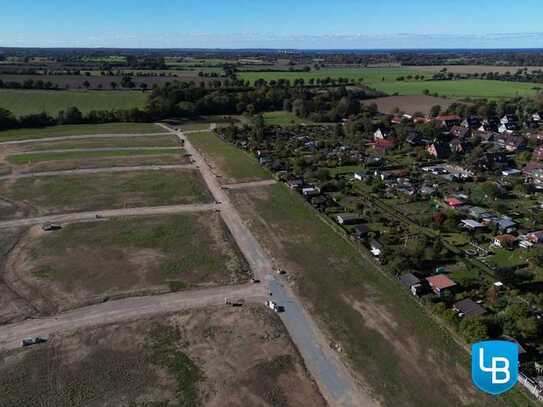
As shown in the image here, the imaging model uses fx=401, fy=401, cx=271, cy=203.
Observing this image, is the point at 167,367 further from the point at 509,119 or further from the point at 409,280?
the point at 509,119

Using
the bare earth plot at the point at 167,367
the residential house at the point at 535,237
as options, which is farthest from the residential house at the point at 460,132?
the bare earth plot at the point at 167,367

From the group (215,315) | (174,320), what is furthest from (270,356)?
(174,320)

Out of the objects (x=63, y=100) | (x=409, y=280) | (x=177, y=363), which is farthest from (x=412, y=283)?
(x=63, y=100)

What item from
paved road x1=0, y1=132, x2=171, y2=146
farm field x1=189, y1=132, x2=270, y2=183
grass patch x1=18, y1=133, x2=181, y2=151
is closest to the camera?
farm field x1=189, y1=132, x2=270, y2=183

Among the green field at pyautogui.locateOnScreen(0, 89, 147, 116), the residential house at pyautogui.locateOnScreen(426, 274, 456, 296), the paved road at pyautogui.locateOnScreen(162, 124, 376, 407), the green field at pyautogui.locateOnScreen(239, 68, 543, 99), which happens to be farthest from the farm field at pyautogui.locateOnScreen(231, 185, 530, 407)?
the green field at pyautogui.locateOnScreen(239, 68, 543, 99)

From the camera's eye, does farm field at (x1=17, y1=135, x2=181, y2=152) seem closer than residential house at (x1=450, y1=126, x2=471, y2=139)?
Yes

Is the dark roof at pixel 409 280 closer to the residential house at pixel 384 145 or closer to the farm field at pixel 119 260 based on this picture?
the farm field at pixel 119 260

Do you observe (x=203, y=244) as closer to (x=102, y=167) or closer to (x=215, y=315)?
A: (x=215, y=315)

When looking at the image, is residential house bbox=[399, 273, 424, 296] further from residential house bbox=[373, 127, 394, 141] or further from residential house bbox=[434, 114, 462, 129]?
residential house bbox=[434, 114, 462, 129]
